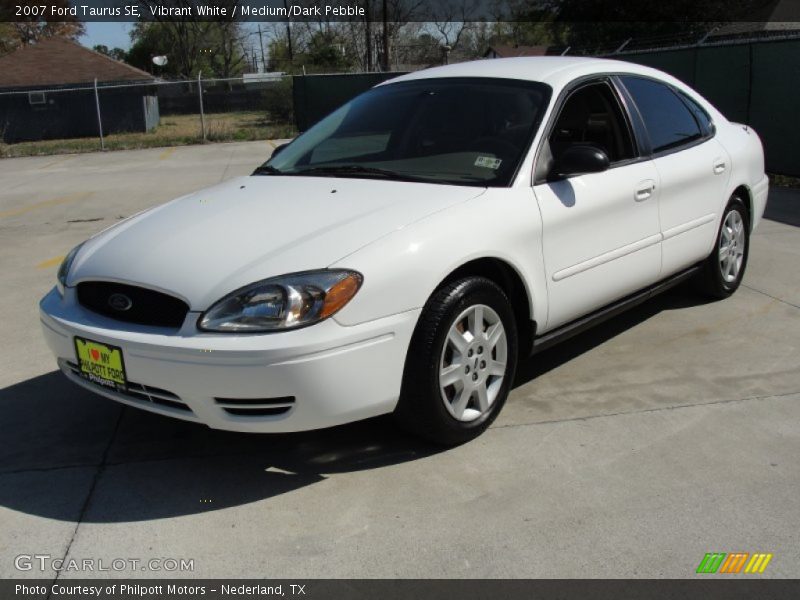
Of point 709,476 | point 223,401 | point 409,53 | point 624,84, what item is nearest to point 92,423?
point 223,401

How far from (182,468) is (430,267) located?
140 cm

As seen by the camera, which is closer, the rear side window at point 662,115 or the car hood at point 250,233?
the car hood at point 250,233

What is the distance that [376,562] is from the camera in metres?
2.73

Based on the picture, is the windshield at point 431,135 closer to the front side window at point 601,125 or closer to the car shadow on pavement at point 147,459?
the front side window at point 601,125

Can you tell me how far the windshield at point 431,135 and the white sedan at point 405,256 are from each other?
0.01 m

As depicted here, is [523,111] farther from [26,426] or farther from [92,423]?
[26,426]

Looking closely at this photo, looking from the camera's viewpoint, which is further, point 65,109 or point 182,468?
point 65,109

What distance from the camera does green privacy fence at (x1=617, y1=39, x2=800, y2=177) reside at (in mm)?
10789

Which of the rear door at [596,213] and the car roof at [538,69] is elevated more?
the car roof at [538,69]

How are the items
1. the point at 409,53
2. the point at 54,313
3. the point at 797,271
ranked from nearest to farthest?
1. the point at 54,313
2. the point at 797,271
3. the point at 409,53

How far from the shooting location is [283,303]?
2.93m

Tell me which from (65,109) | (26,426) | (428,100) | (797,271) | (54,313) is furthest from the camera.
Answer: (65,109)

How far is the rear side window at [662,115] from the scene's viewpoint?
4.62 metres
